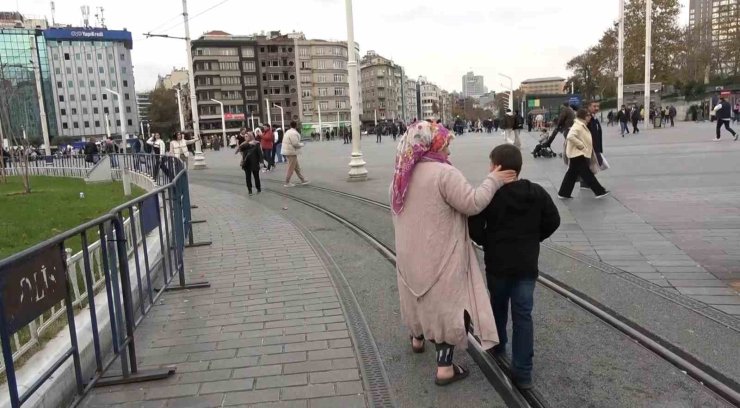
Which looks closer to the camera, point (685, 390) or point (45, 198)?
point (685, 390)

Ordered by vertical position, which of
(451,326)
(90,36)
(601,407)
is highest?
(90,36)

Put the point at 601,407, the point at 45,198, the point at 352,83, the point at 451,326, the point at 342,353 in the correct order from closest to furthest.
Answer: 1. the point at 601,407
2. the point at 451,326
3. the point at 342,353
4. the point at 352,83
5. the point at 45,198

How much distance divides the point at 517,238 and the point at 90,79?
142382 mm

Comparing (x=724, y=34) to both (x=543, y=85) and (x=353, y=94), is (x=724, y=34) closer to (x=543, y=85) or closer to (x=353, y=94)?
(x=353, y=94)

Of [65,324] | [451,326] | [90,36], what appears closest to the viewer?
[451,326]

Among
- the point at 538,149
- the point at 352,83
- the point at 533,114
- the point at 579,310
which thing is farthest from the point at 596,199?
the point at 533,114

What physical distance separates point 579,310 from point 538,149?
15551 millimetres

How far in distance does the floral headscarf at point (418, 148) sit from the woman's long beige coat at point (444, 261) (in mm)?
44

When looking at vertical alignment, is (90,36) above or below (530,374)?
above

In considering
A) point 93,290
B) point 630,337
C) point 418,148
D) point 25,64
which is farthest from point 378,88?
point 418,148

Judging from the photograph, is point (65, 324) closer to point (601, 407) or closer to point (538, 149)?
point (601, 407)

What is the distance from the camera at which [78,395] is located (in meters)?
3.61

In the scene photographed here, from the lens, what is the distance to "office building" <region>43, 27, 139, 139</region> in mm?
122000

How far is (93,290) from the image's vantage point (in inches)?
157
